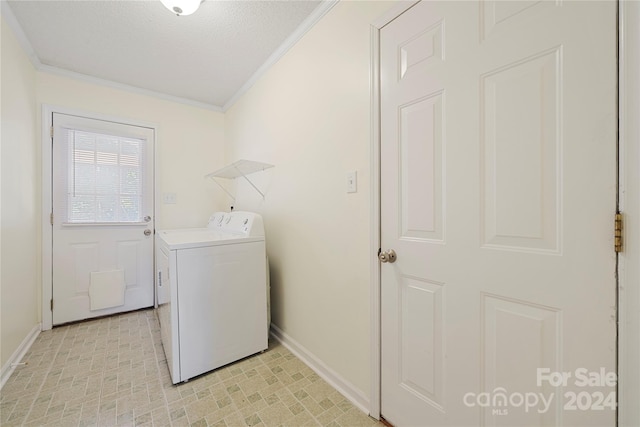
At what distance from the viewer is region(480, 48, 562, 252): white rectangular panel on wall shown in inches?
29.7

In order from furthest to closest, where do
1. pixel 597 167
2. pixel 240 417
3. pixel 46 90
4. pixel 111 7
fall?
pixel 46 90
pixel 111 7
pixel 240 417
pixel 597 167

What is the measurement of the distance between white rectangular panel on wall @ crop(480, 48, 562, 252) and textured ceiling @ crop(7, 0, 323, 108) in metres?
1.36

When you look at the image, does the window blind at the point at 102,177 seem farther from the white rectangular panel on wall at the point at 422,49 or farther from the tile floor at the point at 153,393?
the white rectangular panel on wall at the point at 422,49

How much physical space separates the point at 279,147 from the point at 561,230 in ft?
5.89

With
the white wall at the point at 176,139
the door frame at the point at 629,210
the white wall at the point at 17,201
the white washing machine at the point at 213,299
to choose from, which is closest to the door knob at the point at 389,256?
the door frame at the point at 629,210

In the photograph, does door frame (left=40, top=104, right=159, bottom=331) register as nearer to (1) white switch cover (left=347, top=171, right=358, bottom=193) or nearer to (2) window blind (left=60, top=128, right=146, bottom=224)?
(2) window blind (left=60, top=128, right=146, bottom=224)

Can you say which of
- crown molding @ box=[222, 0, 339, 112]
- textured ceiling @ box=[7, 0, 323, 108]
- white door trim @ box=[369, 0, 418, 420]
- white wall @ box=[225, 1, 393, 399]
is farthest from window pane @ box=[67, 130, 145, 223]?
white door trim @ box=[369, 0, 418, 420]

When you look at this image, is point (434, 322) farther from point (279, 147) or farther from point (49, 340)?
point (49, 340)

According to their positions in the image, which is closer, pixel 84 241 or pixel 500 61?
pixel 500 61

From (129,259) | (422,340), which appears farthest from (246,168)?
(422,340)

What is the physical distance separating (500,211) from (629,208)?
0.92 feet

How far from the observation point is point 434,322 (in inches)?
41.4

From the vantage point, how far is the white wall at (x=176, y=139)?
247 cm

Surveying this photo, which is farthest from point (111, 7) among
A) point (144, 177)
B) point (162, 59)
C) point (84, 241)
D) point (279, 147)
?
point (84, 241)
